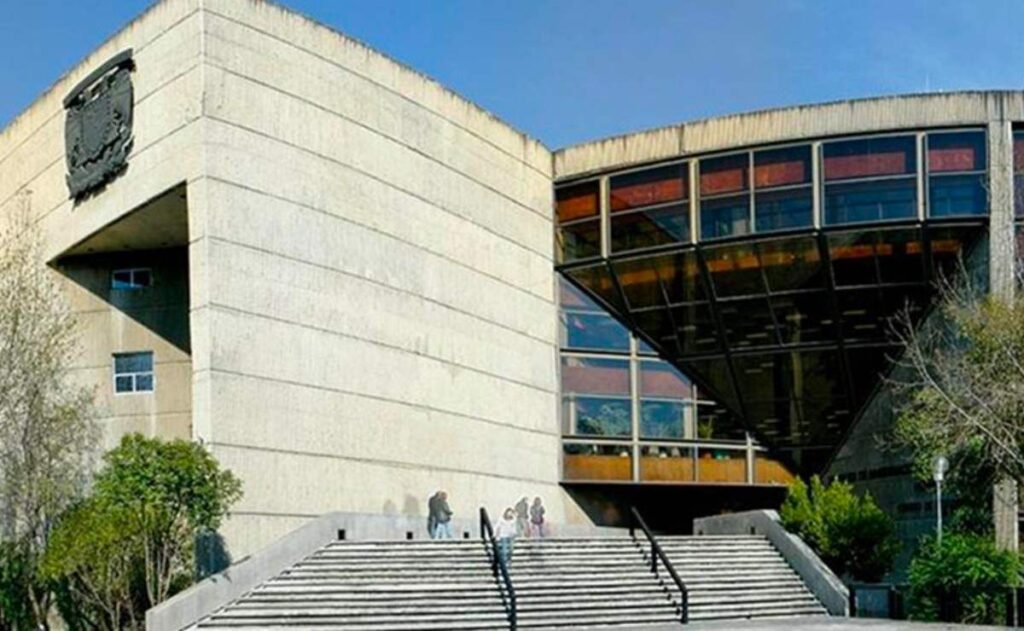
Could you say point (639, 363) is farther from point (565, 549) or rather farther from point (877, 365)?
point (565, 549)

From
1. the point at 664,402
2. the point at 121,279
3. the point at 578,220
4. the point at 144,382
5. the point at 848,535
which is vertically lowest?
the point at 848,535

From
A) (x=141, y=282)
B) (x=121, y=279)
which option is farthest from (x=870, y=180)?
(x=121, y=279)

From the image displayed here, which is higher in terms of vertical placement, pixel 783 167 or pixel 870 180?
pixel 783 167

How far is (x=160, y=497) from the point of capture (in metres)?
18.9

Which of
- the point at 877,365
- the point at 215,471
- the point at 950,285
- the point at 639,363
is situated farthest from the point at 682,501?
the point at 215,471

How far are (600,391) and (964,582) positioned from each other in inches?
522

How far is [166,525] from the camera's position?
62.5 feet

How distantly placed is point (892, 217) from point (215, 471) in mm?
16506

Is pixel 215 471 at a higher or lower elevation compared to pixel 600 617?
higher

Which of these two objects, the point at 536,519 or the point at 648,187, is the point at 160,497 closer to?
the point at 536,519

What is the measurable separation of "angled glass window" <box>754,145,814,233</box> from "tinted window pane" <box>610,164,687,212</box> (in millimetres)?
Result: 2038

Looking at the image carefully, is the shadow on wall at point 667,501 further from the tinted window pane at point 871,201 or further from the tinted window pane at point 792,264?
the tinted window pane at point 871,201

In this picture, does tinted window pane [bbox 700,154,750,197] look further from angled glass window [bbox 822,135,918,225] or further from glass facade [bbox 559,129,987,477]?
angled glass window [bbox 822,135,918,225]

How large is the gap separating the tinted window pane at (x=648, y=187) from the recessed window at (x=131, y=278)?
1176 cm
